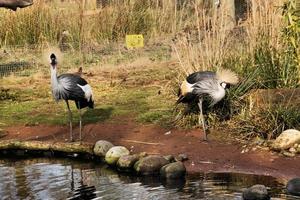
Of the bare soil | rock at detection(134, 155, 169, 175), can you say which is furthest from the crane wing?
rock at detection(134, 155, 169, 175)

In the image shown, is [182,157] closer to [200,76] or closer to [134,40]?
[200,76]

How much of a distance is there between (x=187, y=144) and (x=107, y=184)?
1591mm

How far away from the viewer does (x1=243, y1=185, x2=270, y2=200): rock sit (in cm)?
660

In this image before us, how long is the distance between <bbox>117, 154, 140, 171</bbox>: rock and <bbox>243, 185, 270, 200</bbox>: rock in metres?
1.74

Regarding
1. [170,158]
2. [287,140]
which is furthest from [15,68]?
[287,140]

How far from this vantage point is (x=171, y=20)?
17.6 meters

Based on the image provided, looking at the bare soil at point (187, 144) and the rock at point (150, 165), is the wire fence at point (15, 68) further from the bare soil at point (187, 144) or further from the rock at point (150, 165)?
the rock at point (150, 165)

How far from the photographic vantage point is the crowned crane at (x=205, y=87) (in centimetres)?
864

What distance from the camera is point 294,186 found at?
6.75 m

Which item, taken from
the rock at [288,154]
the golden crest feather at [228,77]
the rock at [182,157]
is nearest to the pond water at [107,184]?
the rock at [182,157]

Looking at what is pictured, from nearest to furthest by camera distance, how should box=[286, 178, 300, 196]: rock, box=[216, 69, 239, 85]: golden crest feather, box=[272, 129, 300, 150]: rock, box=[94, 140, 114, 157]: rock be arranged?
box=[286, 178, 300, 196]: rock < box=[272, 129, 300, 150]: rock < box=[94, 140, 114, 157]: rock < box=[216, 69, 239, 85]: golden crest feather

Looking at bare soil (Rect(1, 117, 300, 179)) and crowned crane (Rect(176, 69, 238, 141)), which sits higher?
crowned crane (Rect(176, 69, 238, 141))

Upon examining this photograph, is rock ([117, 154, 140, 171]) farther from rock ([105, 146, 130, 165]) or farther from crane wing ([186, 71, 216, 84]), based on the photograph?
crane wing ([186, 71, 216, 84])

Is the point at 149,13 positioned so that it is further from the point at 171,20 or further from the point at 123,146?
the point at 123,146
